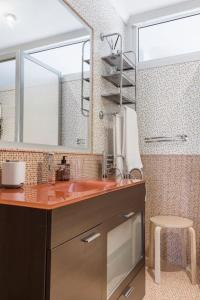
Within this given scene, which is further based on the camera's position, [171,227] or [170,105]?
[170,105]

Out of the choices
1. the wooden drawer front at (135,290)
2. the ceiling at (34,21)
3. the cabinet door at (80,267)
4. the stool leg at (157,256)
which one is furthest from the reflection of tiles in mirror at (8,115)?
the stool leg at (157,256)

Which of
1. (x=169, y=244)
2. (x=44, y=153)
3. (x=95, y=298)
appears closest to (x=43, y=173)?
(x=44, y=153)

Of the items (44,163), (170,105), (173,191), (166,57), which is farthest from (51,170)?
(166,57)

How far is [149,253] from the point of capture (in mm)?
2242

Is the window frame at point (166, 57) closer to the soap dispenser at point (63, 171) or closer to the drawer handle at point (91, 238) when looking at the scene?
the soap dispenser at point (63, 171)

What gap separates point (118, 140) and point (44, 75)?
84cm

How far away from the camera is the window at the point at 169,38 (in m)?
2.39

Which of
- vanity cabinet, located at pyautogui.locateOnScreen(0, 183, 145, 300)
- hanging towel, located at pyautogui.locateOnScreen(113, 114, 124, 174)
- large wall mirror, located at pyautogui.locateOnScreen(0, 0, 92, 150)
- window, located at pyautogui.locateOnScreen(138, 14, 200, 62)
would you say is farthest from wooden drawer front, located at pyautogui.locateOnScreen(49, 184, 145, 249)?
window, located at pyautogui.locateOnScreen(138, 14, 200, 62)

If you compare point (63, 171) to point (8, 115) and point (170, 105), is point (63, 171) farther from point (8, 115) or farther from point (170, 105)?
point (170, 105)

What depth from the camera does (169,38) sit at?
97.7 inches

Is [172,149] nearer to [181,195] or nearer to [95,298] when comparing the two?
[181,195]

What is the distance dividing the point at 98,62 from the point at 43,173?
1144mm

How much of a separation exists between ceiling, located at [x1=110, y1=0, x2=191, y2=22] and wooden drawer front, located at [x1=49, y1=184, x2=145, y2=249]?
6.06 ft

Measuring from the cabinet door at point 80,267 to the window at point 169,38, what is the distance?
2014 mm
